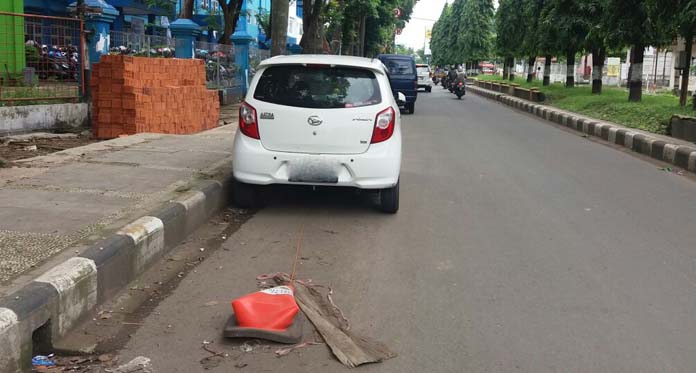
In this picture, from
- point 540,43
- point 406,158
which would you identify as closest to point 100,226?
point 406,158

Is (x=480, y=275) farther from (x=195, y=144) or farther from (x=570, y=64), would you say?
(x=570, y=64)

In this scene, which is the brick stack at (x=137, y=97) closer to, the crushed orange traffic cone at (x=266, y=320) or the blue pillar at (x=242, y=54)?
the crushed orange traffic cone at (x=266, y=320)

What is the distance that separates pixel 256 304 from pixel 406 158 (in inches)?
304

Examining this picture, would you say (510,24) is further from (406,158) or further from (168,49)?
(406,158)

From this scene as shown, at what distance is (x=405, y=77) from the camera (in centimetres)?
2278

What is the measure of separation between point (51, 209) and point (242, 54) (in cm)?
1799

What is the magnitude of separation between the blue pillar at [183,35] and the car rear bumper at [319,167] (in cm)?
1149

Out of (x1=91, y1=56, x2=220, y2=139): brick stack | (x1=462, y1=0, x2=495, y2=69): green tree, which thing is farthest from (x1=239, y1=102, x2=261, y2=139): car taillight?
(x1=462, y1=0, x2=495, y2=69): green tree

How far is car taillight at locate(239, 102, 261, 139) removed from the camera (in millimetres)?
6863

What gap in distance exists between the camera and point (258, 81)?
A: 707 centimetres

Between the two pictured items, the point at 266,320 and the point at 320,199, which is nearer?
the point at 266,320

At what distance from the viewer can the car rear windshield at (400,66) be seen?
2312 centimetres

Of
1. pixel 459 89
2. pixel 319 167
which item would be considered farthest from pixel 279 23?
pixel 459 89

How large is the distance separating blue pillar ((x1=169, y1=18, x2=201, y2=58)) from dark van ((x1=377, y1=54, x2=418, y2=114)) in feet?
21.9
